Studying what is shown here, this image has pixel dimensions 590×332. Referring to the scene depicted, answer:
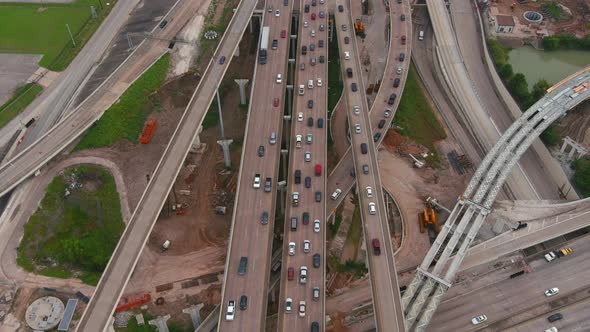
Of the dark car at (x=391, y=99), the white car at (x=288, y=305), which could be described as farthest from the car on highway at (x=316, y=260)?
the dark car at (x=391, y=99)

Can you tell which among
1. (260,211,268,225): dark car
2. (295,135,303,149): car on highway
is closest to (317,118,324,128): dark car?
(295,135,303,149): car on highway

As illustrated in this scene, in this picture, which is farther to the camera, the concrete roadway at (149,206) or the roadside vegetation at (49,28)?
the roadside vegetation at (49,28)

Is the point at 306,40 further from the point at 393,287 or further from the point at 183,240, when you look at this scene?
the point at 393,287

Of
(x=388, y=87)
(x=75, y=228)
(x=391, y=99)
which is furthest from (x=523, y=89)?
(x=75, y=228)

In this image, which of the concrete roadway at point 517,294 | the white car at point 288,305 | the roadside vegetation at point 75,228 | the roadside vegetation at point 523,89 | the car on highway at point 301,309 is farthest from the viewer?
the roadside vegetation at point 523,89

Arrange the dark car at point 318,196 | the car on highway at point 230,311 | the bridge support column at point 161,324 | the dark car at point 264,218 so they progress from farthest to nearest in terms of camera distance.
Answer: the dark car at point 318,196
the dark car at point 264,218
the bridge support column at point 161,324
the car on highway at point 230,311

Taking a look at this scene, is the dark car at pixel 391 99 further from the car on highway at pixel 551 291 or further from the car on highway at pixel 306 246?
the car on highway at pixel 551 291

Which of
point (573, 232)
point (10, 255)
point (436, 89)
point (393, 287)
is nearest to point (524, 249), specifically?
point (573, 232)

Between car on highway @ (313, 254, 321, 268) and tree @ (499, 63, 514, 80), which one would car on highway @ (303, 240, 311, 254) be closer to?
car on highway @ (313, 254, 321, 268)

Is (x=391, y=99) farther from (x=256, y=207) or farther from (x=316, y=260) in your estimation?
(x=316, y=260)
